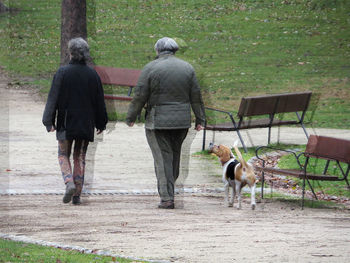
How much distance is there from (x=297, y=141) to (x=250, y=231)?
7802mm

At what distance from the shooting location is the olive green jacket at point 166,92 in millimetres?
8695

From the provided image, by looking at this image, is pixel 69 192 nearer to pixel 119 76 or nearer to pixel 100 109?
pixel 100 109

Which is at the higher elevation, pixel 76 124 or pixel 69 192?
pixel 76 124

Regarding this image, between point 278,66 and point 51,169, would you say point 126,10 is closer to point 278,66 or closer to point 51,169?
point 278,66

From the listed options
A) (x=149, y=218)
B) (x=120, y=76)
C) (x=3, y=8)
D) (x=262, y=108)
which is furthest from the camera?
(x=3, y=8)

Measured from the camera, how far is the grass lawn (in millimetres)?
23641

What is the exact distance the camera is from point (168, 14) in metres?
31.3

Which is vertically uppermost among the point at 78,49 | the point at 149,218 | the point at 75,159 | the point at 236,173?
the point at 78,49

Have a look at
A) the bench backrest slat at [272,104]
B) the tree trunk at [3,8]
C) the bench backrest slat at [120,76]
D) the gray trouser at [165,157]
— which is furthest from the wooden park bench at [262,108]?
the tree trunk at [3,8]

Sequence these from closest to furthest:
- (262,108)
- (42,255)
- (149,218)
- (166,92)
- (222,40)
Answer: (42,255)
(149,218)
(166,92)
(262,108)
(222,40)

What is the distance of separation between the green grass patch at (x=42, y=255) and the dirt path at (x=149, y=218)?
346mm

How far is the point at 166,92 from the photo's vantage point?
28.6ft

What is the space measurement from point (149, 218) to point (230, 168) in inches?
54.0

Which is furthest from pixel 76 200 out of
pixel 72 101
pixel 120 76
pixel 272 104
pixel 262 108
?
pixel 120 76
